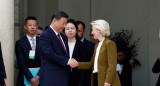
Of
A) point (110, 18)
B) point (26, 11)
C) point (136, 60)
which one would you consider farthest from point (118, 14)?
point (26, 11)

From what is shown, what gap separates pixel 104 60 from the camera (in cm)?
636

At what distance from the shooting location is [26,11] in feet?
34.5

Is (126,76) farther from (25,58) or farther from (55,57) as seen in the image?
(55,57)

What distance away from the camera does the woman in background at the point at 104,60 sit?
629cm

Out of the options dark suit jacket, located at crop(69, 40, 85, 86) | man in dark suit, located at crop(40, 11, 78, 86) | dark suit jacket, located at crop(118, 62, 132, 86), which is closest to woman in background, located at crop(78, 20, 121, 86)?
man in dark suit, located at crop(40, 11, 78, 86)

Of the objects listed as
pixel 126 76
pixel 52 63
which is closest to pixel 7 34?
pixel 52 63

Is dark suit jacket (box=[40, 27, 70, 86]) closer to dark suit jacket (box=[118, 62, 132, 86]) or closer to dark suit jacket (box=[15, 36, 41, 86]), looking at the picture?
dark suit jacket (box=[15, 36, 41, 86])

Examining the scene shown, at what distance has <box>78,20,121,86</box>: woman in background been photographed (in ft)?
20.6

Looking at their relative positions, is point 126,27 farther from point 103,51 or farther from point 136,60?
point 103,51

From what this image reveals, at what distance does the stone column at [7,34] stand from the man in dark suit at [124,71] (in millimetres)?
2623

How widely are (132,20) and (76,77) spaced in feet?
12.1

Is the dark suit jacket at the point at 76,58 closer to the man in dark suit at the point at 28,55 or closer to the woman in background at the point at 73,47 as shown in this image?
the woman in background at the point at 73,47

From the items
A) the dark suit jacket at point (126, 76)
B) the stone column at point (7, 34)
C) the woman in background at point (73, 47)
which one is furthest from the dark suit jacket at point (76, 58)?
the dark suit jacket at point (126, 76)

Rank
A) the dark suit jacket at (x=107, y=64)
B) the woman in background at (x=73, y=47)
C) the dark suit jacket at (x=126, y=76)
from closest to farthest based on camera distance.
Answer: the dark suit jacket at (x=107, y=64), the woman in background at (x=73, y=47), the dark suit jacket at (x=126, y=76)
